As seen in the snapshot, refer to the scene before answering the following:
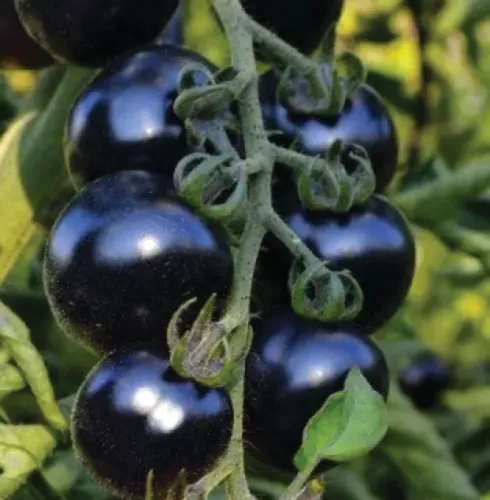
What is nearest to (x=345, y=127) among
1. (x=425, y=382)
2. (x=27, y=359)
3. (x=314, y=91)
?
(x=314, y=91)

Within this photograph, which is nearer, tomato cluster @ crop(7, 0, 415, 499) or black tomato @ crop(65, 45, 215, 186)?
tomato cluster @ crop(7, 0, 415, 499)

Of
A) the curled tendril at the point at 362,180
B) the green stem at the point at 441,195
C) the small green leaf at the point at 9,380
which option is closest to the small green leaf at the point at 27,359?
the small green leaf at the point at 9,380

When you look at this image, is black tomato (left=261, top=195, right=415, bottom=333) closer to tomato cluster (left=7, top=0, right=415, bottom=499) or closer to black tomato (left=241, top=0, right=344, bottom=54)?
tomato cluster (left=7, top=0, right=415, bottom=499)

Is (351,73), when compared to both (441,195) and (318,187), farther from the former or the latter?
(441,195)

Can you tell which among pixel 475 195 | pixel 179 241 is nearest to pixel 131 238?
pixel 179 241

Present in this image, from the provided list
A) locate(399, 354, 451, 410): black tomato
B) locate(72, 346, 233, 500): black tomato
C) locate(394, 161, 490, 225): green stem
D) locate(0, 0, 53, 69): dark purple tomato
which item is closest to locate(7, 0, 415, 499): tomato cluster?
locate(72, 346, 233, 500): black tomato

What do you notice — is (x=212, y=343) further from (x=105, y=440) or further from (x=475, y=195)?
(x=475, y=195)

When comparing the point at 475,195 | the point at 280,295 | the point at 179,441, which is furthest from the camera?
the point at 475,195

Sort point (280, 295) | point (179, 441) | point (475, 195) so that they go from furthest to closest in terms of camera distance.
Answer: point (475, 195) → point (280, 295) → point (179, 441)
